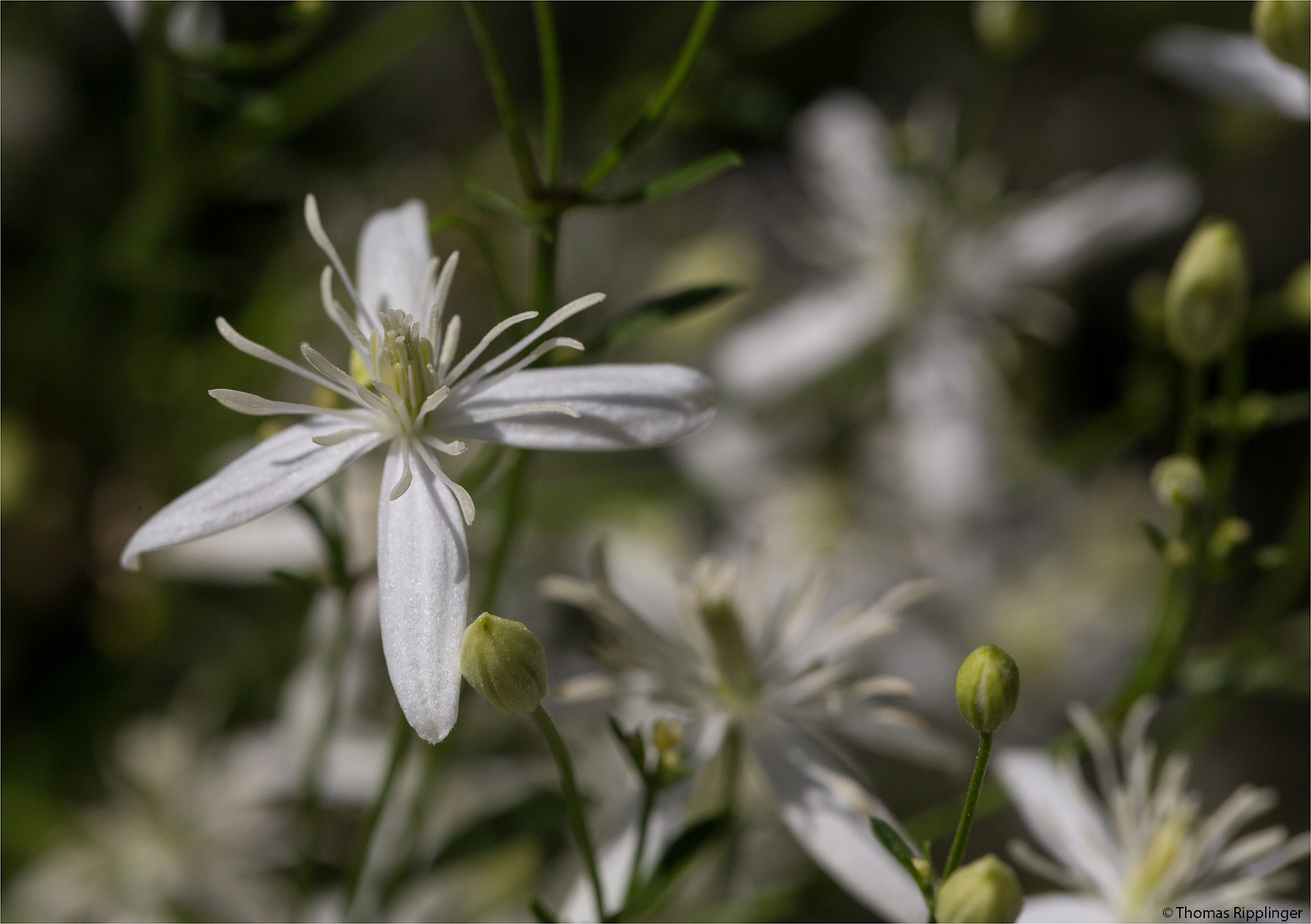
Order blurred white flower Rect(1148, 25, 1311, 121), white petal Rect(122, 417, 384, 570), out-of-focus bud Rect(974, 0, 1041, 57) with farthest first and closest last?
out-of-focus bud Rect(974, 0, 1041, 57) < blurred white flower Rect(1148, 25, 1311, 121) < white petal Rect(122, 417, 384, 570)

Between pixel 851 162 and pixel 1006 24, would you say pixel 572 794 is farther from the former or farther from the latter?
Answer: pixel 851 162

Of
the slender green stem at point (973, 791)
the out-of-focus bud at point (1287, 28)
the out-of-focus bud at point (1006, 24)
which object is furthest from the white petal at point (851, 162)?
the slender green stem at point (973, 791)

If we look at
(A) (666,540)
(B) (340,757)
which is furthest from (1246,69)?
(B) (340,757)

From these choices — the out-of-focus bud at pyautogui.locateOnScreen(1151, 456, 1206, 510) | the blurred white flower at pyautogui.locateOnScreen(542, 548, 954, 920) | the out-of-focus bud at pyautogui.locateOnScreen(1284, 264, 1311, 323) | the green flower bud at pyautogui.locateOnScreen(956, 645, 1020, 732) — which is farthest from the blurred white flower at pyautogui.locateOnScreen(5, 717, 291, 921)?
the out-of-focus bud at pyautogui.locateOnScreen(1284, 264, 1311, 323)

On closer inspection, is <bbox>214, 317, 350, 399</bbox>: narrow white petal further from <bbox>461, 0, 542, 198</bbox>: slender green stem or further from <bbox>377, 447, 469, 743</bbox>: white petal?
<bbox>461, 0, 542, 198</bbox>: slender green stem

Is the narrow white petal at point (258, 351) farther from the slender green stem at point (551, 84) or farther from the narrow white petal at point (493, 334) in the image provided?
the slender green stem at point (551, 84)
